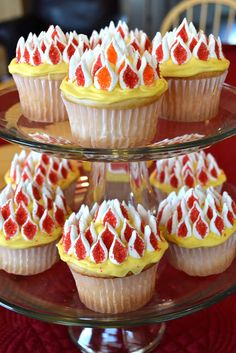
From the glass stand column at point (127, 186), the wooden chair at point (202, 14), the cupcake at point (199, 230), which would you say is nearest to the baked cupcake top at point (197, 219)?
the cupcake at point (199, 230)

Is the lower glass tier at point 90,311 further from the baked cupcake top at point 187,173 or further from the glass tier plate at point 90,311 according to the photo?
the baked cupcake top at point 187,173

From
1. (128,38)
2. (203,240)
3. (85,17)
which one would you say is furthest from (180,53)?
(85,17)

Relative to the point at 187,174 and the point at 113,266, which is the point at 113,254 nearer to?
the point at 113,266

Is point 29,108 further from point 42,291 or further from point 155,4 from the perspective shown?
point 155,4

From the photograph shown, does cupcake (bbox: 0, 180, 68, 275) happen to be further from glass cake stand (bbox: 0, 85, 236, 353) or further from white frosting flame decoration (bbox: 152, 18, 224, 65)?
white frosting flame decoration (bbox: 152, 18, 224, 65)

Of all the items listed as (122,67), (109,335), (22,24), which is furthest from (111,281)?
(22,24)

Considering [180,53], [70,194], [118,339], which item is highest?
[180,53]

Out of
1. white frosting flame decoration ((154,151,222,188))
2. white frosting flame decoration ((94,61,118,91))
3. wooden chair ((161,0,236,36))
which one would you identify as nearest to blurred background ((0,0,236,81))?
wooden chair ((161,0,236,36))
